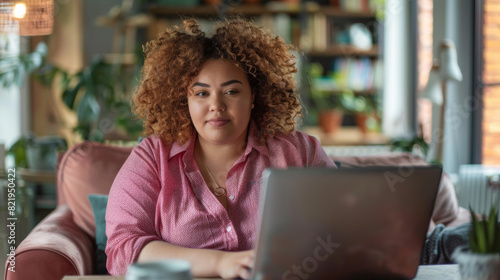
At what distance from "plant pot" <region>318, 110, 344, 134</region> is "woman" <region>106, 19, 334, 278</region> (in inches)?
110

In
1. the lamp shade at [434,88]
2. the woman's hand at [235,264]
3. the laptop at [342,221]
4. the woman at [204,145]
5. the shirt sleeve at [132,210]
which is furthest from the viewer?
the lamp shade at [434,88]

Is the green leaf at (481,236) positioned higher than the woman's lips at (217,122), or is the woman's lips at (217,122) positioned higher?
the woman's lips at (217,122)

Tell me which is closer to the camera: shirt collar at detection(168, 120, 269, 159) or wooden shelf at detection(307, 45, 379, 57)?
shirt collar at detection(168, 120, 269, 159)

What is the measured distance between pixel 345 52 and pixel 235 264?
375 cm

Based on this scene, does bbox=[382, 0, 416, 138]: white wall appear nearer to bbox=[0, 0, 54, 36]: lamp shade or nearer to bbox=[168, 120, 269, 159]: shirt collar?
bbox=[0, 0, 54, 36]: lamp shade

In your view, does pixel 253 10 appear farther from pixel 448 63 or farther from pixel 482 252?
pixel 482 252

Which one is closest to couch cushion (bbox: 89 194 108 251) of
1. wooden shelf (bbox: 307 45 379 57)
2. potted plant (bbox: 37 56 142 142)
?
potted plant (bbox: 37 56 142 142)

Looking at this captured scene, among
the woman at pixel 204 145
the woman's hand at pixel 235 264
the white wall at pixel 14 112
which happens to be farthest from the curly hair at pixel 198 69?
the white wall at pixel 14 112

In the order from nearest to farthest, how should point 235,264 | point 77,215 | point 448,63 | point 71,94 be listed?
1. point 235,264
2. point 77,215
3. point 448,63
4. point 71,94

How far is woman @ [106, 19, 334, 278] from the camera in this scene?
146cm

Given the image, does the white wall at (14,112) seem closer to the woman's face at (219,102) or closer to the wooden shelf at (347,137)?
the wooden shelf at (347,137)

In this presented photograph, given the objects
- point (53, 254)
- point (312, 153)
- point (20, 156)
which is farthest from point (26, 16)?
point (312, 153)

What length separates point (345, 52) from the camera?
4668mm

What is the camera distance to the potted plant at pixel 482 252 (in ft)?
3.30
